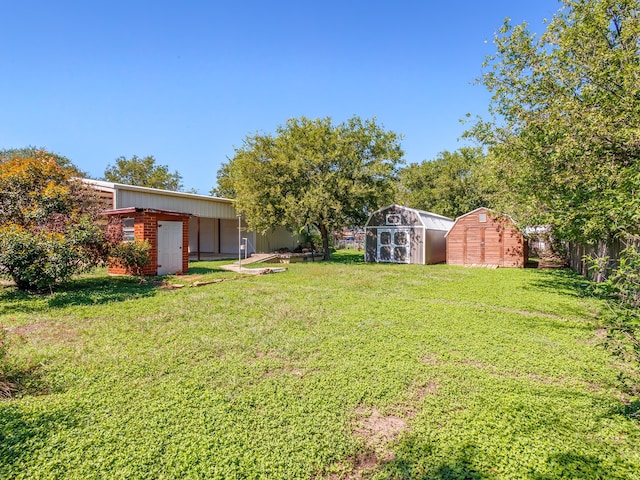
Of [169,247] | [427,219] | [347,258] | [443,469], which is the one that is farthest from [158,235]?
[427,219]

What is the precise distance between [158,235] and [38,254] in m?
3.93

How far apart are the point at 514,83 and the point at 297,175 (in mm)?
10409

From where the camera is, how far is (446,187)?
31375 mm

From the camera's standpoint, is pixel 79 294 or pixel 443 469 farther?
pixel 79 294

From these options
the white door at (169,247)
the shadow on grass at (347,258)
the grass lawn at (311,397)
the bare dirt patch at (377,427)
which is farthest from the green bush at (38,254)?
the shadow on grass at (347,258)

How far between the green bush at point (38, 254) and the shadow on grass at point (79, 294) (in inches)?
13.9

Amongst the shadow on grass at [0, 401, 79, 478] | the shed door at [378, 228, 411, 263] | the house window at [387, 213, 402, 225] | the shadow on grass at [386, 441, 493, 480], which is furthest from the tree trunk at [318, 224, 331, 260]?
the shadow on grass at [386, 441, 493, 480]

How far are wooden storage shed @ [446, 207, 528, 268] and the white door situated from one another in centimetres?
1356

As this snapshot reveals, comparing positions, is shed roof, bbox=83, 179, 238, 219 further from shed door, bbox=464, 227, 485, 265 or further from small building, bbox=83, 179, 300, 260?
shed door, bbox=464, 227, 485, 265

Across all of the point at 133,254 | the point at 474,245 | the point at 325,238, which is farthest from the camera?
the point at 325,238

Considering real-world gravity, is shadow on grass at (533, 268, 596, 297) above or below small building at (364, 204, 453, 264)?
below

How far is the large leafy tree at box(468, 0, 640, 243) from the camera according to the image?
6004mm

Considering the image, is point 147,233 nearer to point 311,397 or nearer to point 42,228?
point 42,228

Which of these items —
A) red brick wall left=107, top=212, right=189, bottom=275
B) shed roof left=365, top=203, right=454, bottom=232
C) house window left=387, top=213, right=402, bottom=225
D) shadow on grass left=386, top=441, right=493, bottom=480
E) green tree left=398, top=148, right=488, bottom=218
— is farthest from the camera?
green tree left=398, top=148, right=488, bottom=218
